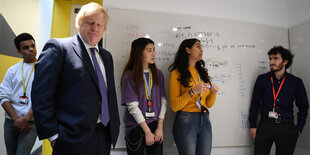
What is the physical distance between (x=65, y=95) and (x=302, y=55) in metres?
3.31

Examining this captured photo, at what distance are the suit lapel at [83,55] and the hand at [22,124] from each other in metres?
1.13

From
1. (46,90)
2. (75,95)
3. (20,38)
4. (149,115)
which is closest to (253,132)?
(149,115)

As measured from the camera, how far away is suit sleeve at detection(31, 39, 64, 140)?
99 centimetres

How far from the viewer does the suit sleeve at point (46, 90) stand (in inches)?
39.0

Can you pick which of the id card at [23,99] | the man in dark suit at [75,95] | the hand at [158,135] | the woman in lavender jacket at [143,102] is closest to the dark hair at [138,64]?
the woman in lavender jacket at [143,102]

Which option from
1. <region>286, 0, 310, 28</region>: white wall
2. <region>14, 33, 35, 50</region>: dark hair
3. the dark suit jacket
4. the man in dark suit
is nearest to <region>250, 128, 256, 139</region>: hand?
<region>286, 0, 310, 28</region>: white wall

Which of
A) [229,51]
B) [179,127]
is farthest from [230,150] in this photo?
[229,51]

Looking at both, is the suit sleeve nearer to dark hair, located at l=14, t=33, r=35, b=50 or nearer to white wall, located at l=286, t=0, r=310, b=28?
dark hair, located at l=14, t=33, r=35, b=50

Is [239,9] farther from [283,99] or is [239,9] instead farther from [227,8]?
[283,99]

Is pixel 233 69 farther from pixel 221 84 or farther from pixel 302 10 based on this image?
pixel 302 10

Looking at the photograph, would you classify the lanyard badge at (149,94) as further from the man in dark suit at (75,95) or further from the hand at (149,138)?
the man in dark suit at (75,95)

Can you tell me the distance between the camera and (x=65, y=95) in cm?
108

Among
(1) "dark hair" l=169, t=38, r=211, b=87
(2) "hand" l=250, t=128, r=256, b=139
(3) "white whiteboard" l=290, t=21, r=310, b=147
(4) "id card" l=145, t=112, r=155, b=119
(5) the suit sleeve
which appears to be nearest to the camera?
(5) the suit sleeve

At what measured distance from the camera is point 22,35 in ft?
6.29
